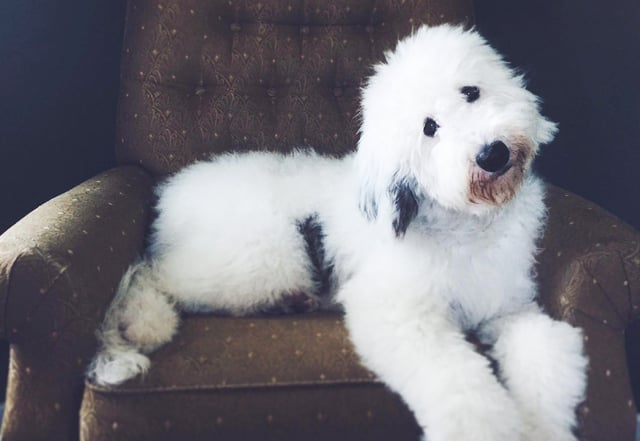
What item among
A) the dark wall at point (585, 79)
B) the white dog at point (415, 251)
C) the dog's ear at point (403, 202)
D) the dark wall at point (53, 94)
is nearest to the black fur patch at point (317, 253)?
the white dog at point (415, 251)

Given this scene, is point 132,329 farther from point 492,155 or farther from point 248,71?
point 248,71

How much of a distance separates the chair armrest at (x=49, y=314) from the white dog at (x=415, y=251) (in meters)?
Result: 0.07

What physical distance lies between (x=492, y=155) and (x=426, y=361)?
458mm

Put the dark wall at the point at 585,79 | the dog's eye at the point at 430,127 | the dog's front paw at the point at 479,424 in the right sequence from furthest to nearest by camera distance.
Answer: the dark wall at the point at 585,79, the dog's eye at the point at 430,127, the dog's front paw at the point at 479,424

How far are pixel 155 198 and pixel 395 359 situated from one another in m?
0.95

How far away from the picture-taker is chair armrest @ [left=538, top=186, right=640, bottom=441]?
4.69 feet

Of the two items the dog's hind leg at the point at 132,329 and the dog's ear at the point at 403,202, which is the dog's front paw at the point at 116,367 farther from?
the dog's ear at the point at 403,202

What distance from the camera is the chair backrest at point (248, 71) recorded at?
214cm

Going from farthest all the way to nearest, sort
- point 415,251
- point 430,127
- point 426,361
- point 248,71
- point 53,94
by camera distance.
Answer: point 53,94
point 248,71
point 415,251
point 430,127
point 426,361

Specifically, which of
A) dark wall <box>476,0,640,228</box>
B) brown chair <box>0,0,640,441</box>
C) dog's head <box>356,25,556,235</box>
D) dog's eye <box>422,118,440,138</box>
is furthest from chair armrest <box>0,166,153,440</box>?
dark wall <box>476,0,640,228</box>

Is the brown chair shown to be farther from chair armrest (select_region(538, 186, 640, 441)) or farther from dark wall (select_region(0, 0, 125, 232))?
dark wall (select_region(0, 0, 125, 232))

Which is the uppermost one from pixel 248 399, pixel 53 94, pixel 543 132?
pixel 543 132

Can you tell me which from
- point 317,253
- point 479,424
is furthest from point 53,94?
point 479,424

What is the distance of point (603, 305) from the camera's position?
149 cm
